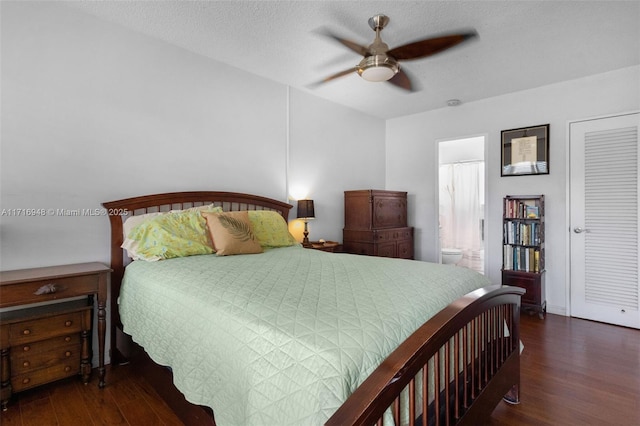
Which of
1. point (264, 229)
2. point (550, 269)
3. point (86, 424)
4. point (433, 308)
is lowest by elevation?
point (86, 424)

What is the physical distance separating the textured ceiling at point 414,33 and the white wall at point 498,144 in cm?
24

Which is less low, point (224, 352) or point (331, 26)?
point (331, 26)

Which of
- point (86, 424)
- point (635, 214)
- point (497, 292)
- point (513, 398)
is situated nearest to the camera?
point (497, 292)

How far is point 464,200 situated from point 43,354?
591 centimetres

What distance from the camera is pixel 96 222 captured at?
96.9 inches

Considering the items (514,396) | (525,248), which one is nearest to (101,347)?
(514,396)

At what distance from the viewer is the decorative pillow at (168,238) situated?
2256 millimetres

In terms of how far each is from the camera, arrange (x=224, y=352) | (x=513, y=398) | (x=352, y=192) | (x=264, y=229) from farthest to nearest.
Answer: (x=352, y=192)
(x=264, y=229)
(x=513, y=398)
(x=224, y=352)

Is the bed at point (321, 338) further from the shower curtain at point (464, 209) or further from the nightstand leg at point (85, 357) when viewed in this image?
the shower curtain at point (464, 209)

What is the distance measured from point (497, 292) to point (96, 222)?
2.68 m

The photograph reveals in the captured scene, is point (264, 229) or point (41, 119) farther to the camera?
Result: point (264, 229)

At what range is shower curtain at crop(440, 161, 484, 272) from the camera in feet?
19.1

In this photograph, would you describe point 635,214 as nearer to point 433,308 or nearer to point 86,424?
point 433,308

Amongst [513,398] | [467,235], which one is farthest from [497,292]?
[467,235]
